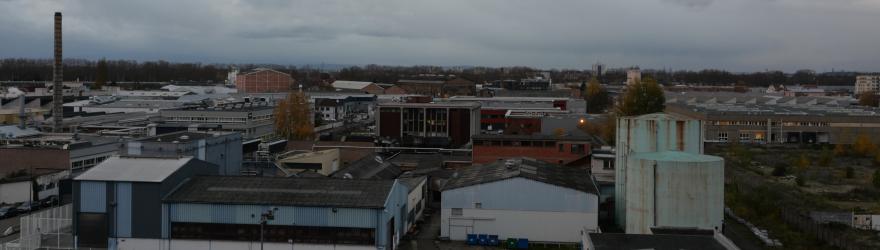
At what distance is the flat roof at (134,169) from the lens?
513 inches

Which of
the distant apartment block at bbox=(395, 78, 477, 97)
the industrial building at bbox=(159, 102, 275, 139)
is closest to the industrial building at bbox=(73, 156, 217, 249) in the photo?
the industrial building at bbox=(159, 102, 275, 139)

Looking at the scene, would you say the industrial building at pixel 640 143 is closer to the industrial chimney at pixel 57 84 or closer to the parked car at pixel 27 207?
the parked car at pixel 27 207

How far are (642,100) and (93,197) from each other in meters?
27.4

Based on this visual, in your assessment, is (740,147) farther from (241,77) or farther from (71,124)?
(241,77)

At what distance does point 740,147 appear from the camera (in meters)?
32.9

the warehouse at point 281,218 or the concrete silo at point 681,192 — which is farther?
the concrete silo at point 681,192

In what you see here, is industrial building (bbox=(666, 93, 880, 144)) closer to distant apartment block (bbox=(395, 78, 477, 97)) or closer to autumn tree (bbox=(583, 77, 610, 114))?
autumn tree (bbox=(583, 77, 610, 114))

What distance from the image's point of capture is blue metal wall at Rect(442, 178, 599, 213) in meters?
14.6

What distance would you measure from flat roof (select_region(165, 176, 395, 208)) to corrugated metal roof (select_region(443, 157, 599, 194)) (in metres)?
2.19

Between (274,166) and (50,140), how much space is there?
6.14 metres

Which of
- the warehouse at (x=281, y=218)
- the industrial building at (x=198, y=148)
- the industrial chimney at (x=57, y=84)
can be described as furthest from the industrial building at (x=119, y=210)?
the industrial chimney at (x=57, y=84)

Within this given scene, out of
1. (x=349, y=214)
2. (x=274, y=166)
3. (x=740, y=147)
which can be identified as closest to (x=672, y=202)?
(x=349, y=214)

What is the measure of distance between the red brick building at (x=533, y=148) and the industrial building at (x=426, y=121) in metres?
8.07

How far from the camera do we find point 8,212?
634 inches
